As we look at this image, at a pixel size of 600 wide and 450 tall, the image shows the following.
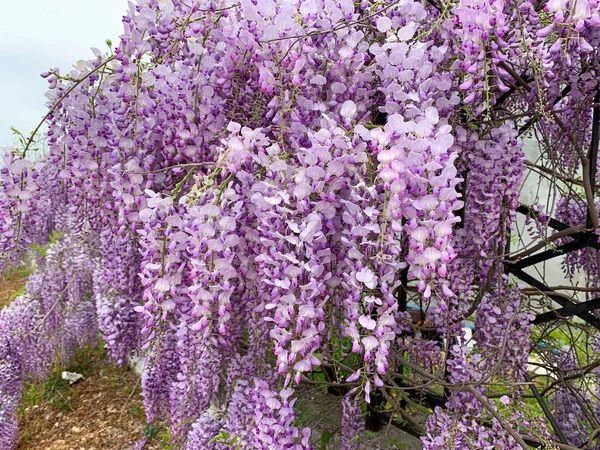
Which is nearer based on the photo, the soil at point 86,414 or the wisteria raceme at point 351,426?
the wisteria raceme at point 351,426

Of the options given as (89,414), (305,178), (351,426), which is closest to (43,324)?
(89,414)

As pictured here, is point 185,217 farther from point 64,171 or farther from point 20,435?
point 20,435

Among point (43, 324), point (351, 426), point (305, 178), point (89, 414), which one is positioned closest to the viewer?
point (305, 178)

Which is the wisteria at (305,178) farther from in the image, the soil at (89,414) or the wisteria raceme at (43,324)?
the wisteria raceme at (43,324)

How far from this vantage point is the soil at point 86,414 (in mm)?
3520

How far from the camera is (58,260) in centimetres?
336

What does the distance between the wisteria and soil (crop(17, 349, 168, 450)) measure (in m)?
1.91

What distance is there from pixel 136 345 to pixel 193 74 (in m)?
1.18

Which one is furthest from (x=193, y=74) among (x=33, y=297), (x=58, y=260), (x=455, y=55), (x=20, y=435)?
(x=20, y=435)

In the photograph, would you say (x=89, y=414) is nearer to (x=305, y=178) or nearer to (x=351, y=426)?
(x=351, y=426)

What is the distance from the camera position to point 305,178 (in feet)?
3.48

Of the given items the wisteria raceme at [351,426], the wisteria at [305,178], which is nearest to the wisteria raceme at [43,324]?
the wisteria at [305,178]

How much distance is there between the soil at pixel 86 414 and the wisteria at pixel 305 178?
1914mm

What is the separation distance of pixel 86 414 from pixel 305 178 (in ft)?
11.6
